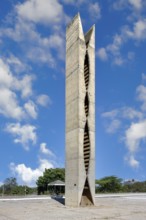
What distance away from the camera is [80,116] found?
76.0 feet

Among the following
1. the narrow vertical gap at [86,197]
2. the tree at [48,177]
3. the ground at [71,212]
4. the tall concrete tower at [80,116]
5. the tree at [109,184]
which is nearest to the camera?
the ground at [71,212]

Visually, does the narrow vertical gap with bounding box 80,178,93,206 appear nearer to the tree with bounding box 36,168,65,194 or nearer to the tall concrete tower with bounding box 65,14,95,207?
the tall concrete tower with bounding box 65,14,95,207

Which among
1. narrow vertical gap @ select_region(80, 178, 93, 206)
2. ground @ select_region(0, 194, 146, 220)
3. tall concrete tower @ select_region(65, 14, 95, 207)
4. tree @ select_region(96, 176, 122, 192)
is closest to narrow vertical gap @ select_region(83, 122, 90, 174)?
tall concrete tower @ select_region(65, 14, 95, 207)

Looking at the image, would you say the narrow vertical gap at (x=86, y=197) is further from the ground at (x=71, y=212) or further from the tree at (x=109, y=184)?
the tree at (x=109, y=184)

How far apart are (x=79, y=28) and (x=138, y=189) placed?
49552mm

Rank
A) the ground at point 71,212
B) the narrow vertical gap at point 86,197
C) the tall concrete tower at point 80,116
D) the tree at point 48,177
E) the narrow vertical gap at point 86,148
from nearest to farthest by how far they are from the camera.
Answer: the ground at point 71,212 → the narrow vertical gap at point 86,197 → the tall concrete tower at point 80,116 → the narrow vertical gap at point 86,148 → the tree at point 48,177

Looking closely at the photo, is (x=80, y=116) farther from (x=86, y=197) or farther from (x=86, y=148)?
(x=86, y=197)

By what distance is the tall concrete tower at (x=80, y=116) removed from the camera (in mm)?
22422

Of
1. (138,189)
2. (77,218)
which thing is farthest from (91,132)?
(138,189)

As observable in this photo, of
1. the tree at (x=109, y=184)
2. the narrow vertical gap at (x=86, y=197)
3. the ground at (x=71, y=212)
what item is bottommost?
the ground at (x=71, y=212)

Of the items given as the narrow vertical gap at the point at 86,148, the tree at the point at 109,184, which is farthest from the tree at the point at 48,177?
the narrow vertical gap at the point at 86,148

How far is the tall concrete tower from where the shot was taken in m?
22.4

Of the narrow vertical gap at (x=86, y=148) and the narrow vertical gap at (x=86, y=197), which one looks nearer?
the narrow vertical gap at (x=86, y=197)

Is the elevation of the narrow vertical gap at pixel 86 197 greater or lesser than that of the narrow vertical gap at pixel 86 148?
lesser
